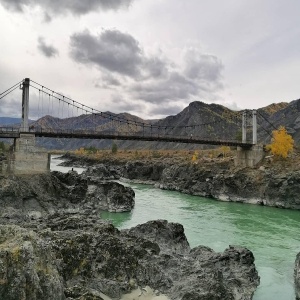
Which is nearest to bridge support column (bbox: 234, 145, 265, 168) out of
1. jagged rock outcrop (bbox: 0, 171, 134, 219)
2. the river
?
the river

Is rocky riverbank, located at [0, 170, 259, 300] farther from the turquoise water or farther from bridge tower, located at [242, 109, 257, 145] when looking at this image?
bridge tower, located at [242, 109, 257, 145]

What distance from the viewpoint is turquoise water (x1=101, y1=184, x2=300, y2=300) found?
16.0m

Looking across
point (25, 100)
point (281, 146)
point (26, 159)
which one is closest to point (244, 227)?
point (26, 159)

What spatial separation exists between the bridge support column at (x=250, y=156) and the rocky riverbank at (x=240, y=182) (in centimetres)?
161

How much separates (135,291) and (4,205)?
828 inches

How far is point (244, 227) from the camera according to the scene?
92.8 ft

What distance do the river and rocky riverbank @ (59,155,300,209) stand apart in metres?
2.04

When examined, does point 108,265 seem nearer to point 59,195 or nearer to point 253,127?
point 59,195

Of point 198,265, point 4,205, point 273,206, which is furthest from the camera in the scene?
point 273,206

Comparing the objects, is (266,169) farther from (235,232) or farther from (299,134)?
(299,134)

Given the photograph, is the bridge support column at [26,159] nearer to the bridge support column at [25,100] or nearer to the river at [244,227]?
the bridge support column at [25,100]

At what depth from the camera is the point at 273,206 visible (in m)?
40.1

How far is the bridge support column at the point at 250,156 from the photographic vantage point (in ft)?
179

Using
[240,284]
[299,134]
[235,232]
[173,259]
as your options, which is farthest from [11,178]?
[299,134]
